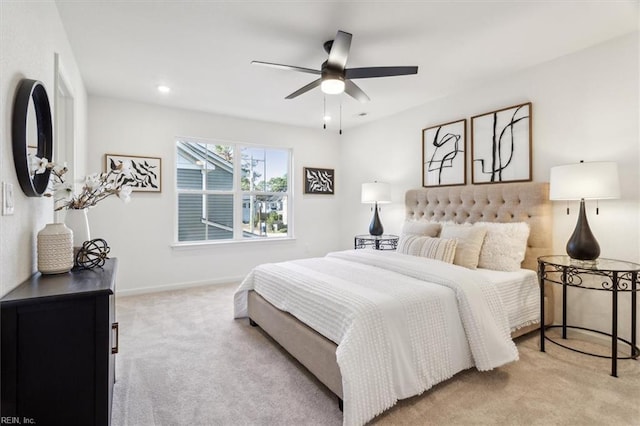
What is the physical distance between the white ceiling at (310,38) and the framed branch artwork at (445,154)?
0.49 meters

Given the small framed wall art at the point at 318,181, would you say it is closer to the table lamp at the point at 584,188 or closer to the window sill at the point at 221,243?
the window sill at the point at 221,243

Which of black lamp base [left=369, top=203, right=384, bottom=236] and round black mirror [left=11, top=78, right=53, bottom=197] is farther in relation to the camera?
black lamp base [left=369, top=203, right=384, bottom=236]

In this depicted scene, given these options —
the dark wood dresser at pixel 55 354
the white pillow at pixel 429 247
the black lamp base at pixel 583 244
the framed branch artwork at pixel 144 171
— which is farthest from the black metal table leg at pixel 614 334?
the framed branch artwork at pixel 144 171

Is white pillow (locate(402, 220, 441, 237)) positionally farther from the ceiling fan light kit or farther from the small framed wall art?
the small framed wall art

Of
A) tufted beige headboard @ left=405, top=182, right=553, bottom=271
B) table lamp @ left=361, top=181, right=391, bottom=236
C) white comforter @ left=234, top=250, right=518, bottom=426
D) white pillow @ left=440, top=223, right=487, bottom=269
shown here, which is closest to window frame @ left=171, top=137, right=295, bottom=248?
table lamp @ left=361, top=181, right=391, bottom=236

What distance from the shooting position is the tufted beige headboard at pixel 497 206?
2.97m

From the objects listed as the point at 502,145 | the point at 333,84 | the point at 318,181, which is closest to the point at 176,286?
the point at 318,181

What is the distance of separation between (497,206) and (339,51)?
91.0 inches

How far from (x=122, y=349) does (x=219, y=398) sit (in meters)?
1.21

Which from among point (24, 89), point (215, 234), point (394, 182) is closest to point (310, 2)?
point (24, 89)

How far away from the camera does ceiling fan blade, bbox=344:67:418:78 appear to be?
7.95ft

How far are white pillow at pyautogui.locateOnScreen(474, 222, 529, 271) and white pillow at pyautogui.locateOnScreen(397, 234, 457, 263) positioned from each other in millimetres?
318

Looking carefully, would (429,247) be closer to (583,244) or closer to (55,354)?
(583,244)

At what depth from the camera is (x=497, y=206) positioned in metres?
3.32
